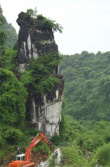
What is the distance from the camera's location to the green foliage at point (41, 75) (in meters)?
20.7

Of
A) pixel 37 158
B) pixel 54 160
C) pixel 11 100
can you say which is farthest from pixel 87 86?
pixel 54 160

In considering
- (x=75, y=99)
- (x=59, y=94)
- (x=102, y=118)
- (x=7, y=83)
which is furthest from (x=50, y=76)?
(x=75, y=99)

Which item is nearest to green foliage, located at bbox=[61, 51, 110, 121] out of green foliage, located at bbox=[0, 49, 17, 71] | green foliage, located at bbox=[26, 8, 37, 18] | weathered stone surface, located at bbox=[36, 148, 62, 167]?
green foliage, located at bbox=[0, 49, 17, 71]

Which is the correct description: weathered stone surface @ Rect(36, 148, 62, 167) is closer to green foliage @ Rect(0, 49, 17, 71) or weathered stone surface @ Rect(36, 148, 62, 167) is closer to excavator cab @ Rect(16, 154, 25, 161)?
excavator cab @ Rect(16, 154, 25, 161)

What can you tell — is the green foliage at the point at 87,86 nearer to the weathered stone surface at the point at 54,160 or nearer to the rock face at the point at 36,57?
the rock face at the point at 36,57

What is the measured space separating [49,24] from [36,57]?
2549 mm

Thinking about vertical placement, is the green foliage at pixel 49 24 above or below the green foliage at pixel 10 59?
above

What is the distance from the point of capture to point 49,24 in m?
22.5

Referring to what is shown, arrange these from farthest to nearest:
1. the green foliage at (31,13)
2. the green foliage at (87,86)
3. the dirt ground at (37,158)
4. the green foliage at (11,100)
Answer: the green foliage at (87,86)
the green foliage at (31,13)
the green foliage at (11,100)
the dirt ground at (37,158)

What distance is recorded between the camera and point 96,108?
142 ft

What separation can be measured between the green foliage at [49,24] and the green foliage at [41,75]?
2.06 metres

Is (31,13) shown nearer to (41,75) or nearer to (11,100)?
(41,75)

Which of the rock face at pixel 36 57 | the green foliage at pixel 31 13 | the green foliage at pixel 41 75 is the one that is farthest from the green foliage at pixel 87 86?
the green foliage at pixel 31 13

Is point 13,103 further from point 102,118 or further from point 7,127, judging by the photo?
point 102,118
